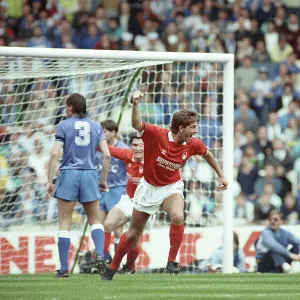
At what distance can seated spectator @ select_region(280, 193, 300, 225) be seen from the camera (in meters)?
17.3

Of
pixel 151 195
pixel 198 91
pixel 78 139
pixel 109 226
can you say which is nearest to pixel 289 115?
pixel 198 91

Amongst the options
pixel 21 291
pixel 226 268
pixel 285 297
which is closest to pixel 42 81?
pixel 226 268

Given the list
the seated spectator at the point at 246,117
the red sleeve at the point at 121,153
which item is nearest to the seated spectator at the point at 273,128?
the seated spectator at the point at 246,117

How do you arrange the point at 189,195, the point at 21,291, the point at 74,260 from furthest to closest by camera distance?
the point at 189,195 → the point at 74,260 → the point at 21,291

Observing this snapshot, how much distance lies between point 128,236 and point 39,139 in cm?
430

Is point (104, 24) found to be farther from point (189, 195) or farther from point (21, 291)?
point (21, 291)

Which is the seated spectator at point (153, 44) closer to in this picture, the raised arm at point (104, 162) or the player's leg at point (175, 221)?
the raised arm at point (104, 162)

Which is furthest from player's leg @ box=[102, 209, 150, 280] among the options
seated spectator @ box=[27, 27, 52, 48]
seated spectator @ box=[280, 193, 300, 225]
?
seated spectator @ box=[27, 27, 52, 48]

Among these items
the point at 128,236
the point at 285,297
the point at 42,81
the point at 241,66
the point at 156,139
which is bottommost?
the point at 285,297

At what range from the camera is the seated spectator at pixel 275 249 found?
1472 cm

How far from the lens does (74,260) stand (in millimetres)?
14320

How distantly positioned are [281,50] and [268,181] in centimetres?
436

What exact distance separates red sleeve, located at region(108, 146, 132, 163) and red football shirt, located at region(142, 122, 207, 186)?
2074mm

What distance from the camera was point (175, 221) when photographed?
10.9 m
